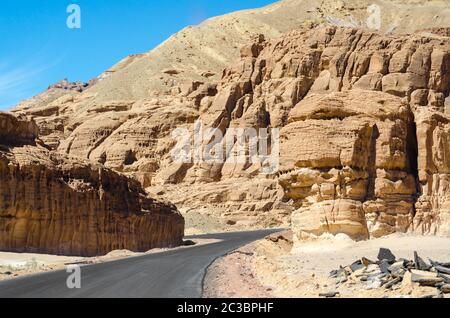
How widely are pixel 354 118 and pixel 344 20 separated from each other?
148 metres

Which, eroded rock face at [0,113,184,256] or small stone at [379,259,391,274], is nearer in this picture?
small stone at [379,259,391,274]

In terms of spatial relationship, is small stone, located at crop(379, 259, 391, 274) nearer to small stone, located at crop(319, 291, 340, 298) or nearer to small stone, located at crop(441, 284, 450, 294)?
small stone, located at crop(319, 291, 340, 298)

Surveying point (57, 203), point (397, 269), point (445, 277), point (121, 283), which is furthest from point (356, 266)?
point (57, 203)

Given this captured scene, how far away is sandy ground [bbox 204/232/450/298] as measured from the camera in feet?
45.1

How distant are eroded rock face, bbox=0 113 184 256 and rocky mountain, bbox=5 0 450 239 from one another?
2.62m

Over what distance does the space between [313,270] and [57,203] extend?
18622 millimetres

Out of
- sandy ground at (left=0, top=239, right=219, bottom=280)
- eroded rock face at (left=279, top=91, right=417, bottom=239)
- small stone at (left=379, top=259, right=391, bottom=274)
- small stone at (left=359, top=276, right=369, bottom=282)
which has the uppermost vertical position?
eroded rock face at (left=279, top=91, right=417, bottom=239)

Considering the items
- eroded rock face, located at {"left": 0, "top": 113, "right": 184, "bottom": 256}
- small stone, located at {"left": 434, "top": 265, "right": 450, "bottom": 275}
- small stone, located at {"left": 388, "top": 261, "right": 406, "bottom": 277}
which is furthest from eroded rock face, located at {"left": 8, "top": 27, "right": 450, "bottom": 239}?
eroded rock face, located at {"left": 0, "top": 113, "right": 184, "bottom": 256}

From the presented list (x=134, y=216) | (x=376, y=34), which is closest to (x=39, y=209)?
(x=134, y=216)

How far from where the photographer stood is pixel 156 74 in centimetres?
12962

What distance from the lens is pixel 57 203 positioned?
32.2 meters

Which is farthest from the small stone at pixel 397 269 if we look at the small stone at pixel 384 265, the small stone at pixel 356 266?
the small stone at pixel 356 266

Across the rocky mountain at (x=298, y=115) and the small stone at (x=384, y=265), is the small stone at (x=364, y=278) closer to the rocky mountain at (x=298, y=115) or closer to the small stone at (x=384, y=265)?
the small stone at (x=384, y=265)

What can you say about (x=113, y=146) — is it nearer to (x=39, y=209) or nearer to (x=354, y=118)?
(x=39, y=209)
